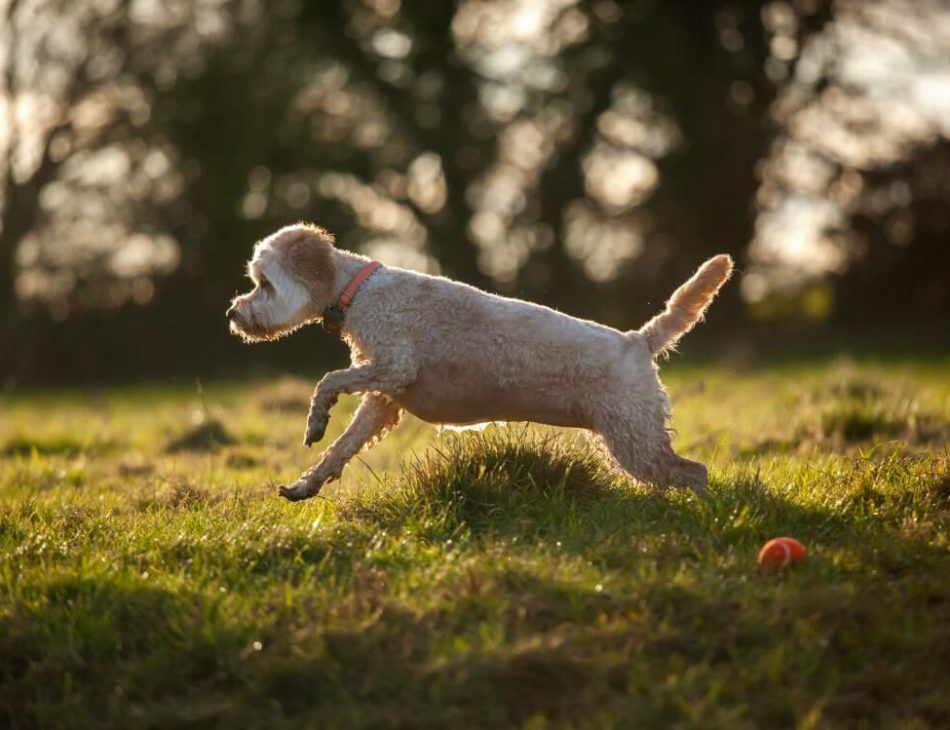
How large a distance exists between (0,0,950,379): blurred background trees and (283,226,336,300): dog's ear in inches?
578

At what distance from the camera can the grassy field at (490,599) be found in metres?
4.05

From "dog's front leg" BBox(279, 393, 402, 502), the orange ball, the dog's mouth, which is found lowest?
"dog's front leg" BBox(279, 393, 402, 502)

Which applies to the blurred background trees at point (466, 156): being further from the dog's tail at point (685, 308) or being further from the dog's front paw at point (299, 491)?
the dog's front paw at point (299, 491)

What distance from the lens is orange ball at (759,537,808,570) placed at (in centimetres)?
471

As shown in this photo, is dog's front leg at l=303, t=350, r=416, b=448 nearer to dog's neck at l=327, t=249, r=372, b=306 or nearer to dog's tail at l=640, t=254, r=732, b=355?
dog's neck at l=327, t=249, r=372, b=306

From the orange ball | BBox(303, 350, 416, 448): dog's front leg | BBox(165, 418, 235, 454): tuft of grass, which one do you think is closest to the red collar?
BBox(303, 350, 416, 448): dog's front leg

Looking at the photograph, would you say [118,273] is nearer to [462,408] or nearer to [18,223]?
[18,223]

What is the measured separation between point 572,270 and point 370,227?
3.97m

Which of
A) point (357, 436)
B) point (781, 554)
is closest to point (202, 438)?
point (357, 436)

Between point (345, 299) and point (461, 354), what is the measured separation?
73 cm

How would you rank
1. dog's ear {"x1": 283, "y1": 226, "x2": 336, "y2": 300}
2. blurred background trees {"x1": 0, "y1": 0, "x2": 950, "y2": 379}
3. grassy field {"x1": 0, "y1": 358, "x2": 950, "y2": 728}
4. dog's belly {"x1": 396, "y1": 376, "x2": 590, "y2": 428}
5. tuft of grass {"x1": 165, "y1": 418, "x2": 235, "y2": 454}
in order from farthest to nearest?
1. blurred background trees {"x1": 0, "y1": 0, "x2": 950, "y2": 379}
2. tuft of grass {"x1": 165, "y1": 418, "x2": 235, "y2": 454}
3. dog's ear {"x1": 283, "y1": 226, "x2": 336, "y2": 300}
4. dog's belly {"x1": 396, "y1": 376, "x2": 590, "y2": 428}
5. grassy field {"x1": 0, "y1": 358, "x2": 950, "y2": 728}

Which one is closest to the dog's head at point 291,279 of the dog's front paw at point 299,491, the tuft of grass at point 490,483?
the dog's front paw at point 299,491

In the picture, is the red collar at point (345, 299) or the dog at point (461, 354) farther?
the red collar at point (345, 299)

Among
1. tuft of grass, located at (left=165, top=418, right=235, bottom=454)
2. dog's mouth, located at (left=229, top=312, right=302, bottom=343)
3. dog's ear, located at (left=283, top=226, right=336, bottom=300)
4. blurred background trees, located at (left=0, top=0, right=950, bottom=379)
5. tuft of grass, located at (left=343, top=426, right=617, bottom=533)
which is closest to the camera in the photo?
tuft of grass, located at (left=343, top=426, right=617, bottom=533)
